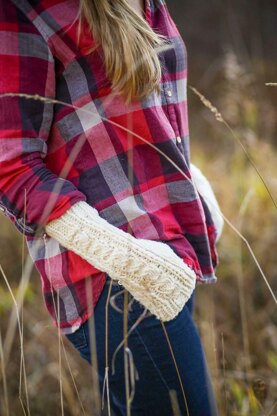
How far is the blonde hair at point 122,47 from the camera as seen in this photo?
104cm

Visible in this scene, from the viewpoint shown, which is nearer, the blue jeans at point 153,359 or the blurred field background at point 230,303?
the blue jeans at point 153,359

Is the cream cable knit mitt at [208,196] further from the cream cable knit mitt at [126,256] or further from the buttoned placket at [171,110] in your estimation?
the cream cable knit mitt at [126,256]

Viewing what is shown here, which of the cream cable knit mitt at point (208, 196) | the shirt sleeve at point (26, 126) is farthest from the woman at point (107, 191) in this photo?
the cream cable knit mitt at point (208, 196)

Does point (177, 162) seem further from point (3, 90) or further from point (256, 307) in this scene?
point (256, 307)

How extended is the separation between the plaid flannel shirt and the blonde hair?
0.08 ft

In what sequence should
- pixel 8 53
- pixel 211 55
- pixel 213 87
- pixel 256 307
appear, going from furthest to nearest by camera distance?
pixel 211 55 < pixel 213 87 < pixel 256 307 < pixel 8 53

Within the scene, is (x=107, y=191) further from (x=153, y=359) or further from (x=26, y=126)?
(x=153, y=359)

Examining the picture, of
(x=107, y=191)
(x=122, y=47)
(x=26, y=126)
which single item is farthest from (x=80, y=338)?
(x=122, y=47)

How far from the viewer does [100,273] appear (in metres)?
1.07

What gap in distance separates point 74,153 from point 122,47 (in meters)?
0.22

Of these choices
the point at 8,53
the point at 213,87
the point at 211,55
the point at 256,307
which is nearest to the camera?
the point at 8,53

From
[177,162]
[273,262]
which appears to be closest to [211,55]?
[273,262]

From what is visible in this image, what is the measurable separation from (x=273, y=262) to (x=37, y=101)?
6.69ft

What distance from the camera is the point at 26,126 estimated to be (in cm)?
103
